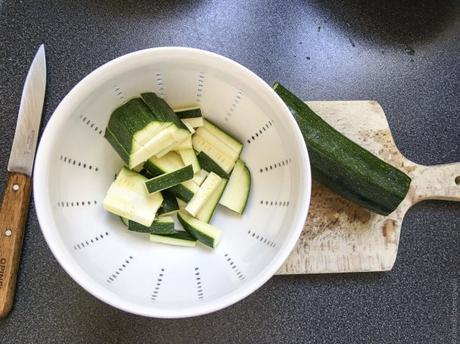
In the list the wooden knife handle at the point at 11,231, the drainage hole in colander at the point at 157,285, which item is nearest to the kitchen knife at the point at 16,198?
the wooden knife handle at the point at 11,231

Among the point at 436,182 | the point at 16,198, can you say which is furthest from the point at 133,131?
the point at 436,182

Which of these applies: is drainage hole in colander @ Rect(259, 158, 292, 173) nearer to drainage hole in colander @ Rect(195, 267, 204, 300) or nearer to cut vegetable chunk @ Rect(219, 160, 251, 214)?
cut vegetable chunk @ Rect(219, 160, 251, 214)

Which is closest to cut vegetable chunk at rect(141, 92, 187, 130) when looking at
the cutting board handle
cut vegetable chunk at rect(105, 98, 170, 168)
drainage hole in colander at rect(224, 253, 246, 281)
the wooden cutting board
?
cut vegetable chunk at rect(105, 98, 170, 168)

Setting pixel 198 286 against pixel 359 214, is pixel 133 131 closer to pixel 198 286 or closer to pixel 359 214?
pixel 198 286

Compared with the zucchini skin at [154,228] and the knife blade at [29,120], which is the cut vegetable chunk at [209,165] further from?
the knife blade at [29,120]

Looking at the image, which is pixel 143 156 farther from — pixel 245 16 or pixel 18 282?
pixel 245 16

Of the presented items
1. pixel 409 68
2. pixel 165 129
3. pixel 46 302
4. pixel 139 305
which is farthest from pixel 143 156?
pixel 409 68
